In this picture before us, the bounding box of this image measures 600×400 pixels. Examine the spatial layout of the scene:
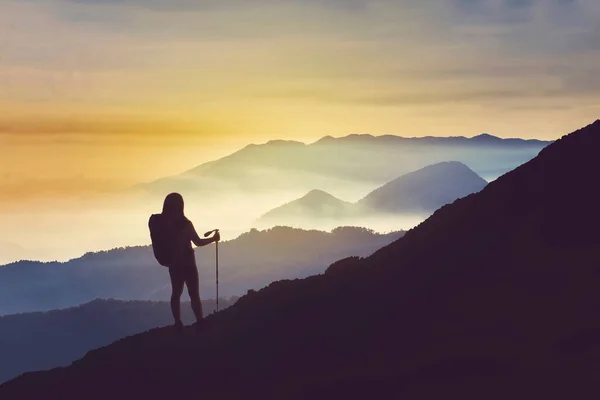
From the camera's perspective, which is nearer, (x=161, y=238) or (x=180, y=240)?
(x=180, y=240)

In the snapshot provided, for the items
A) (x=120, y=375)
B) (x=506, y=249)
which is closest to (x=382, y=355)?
(x=506, y=249)

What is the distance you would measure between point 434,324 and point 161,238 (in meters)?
7.05

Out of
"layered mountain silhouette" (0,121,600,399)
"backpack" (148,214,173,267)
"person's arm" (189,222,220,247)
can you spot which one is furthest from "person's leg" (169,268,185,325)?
"layered mountain silhouette" (0,121,600,399)

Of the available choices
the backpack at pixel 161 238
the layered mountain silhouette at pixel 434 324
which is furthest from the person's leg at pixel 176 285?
the layered mountain silhouette at pixel 434 324

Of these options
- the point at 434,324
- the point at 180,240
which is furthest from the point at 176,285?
the point at 434,324

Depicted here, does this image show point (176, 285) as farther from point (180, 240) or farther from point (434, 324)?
point (434, 324)

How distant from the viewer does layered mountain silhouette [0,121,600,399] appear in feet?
61.3

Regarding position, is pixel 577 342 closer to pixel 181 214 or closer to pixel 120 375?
pixel 181 214

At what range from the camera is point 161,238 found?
22828 millimetres

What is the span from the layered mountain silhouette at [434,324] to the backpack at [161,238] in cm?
261

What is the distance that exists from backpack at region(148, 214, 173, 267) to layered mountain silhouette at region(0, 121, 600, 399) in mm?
2606

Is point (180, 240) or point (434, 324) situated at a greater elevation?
point (180, 240)

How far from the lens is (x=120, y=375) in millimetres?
23672

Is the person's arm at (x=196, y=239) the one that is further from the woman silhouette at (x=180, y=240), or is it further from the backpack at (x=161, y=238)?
the backpack at (x=161, y=238)
